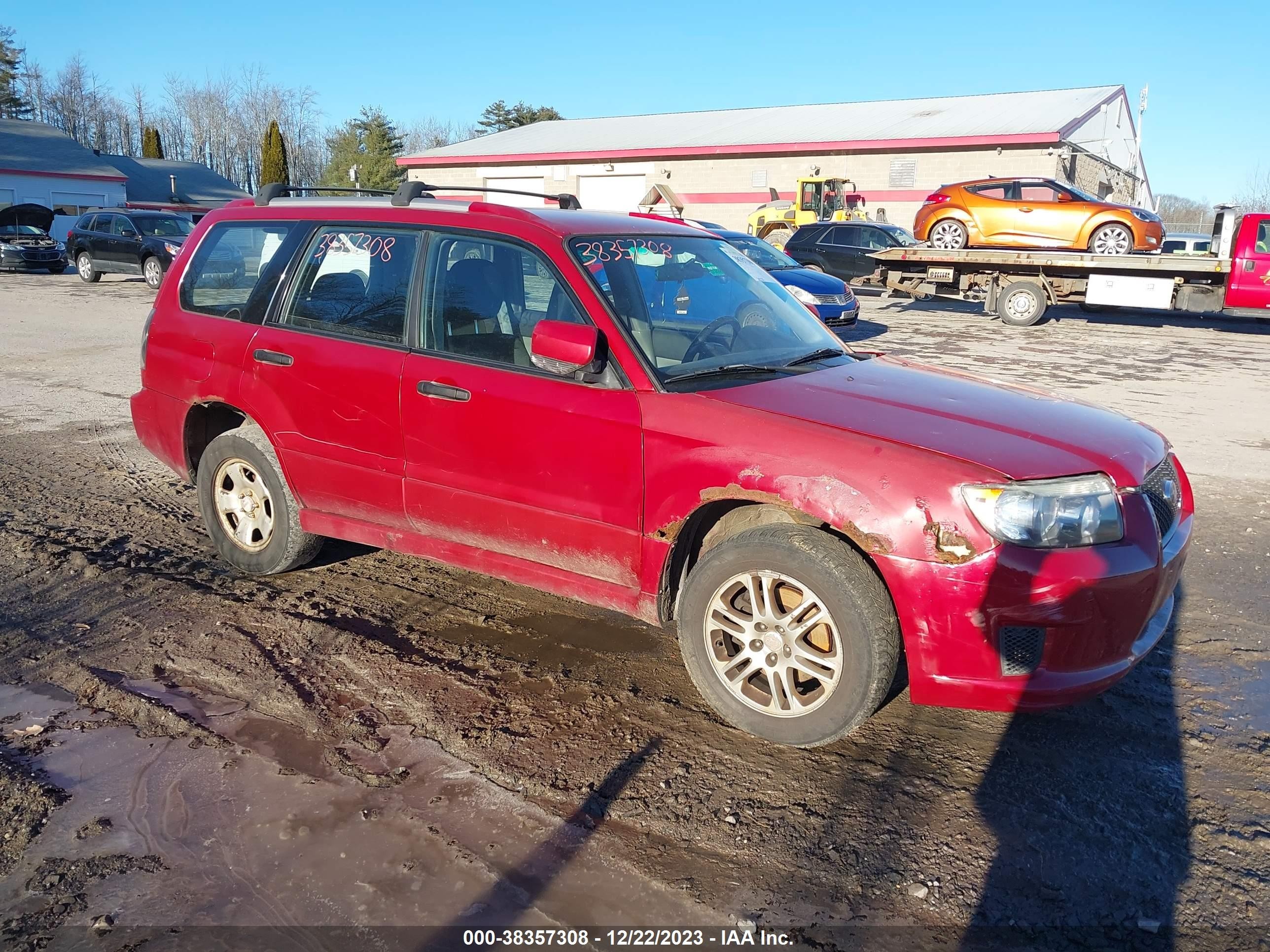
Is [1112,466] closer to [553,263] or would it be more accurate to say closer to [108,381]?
[553,263]

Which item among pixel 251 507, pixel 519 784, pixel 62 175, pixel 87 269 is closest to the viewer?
pixel 519 784

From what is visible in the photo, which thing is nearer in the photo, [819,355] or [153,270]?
[819,355]

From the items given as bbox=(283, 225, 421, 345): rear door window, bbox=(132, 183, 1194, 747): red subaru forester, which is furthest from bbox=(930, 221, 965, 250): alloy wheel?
bbox=(283, 225, 421, 345): rear door window

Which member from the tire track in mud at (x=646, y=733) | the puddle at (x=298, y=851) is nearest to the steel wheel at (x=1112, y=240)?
the tire track in mud at (x=646, y=733)

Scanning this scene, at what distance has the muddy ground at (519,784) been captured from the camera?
256 centimetres

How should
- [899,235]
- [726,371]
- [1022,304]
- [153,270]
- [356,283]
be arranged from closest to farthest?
1. [726,371]
2. [356,283]
3. [1022,304]
4. [899,235]
5. [153,270]

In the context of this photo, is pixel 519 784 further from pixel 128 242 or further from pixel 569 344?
pixel 128 242

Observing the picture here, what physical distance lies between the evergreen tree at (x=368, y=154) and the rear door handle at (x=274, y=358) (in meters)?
54.1

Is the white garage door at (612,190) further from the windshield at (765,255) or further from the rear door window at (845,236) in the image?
the windshield at (765,255)

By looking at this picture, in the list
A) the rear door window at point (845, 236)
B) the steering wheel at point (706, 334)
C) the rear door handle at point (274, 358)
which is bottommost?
the rear door handle at point (274, 358)

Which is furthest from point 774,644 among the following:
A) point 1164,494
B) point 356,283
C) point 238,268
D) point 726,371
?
point 238,268

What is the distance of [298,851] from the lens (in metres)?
2.78

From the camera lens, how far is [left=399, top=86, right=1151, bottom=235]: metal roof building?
107 feet

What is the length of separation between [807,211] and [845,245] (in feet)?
26.6
